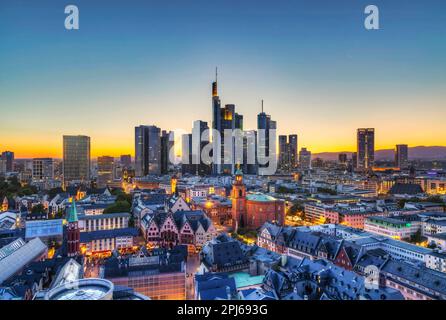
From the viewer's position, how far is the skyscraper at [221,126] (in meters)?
48.2

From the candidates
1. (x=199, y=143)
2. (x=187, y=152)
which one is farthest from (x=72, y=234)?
(x=199, y=143)

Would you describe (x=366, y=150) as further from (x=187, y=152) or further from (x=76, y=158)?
(x=76, y=158)

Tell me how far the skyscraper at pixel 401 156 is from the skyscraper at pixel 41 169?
2503 inches

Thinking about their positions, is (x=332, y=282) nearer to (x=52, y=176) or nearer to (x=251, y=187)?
(x=251, y=187)

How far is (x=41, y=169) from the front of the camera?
1590 inches

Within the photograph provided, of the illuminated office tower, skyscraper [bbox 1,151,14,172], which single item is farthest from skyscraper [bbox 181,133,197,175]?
skyscraper [bbox 1,151,14,172]

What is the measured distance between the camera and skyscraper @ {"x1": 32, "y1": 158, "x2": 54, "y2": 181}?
1578 inches

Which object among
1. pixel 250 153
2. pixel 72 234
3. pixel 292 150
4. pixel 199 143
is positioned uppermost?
pixel 199 143

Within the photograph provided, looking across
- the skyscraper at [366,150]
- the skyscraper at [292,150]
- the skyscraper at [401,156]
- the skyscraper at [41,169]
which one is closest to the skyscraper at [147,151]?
the skyscraper at [41,169]

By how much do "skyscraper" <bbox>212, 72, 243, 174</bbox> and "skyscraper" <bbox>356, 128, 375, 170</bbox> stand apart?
27.5 metres

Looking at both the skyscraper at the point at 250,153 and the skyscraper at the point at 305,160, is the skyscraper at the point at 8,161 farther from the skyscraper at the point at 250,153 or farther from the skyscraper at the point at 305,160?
the skyscraper at the point at 305,160

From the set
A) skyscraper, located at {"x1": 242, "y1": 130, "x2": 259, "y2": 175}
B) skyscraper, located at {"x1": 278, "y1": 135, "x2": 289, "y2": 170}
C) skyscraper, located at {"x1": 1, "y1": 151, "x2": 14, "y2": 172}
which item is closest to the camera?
skyscraper, located at {"x1": 1, "y1": 151, "x2": 14, "y2": 172}

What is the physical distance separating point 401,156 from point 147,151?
51551 mm

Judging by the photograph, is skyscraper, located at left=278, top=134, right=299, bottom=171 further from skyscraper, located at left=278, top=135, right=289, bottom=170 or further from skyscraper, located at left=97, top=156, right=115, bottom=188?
skyscraper, located at left=97, top=156, right=115, bottom=188
